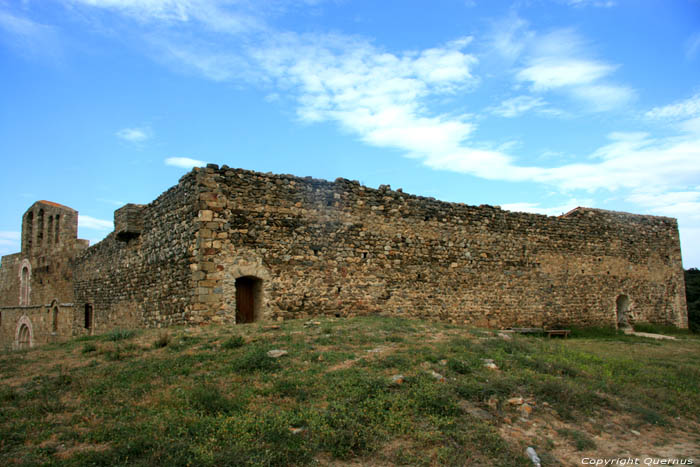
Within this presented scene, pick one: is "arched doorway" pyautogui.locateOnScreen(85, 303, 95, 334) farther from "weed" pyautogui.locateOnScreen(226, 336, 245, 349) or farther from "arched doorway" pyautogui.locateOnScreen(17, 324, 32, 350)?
"weed" pyautogui.locateOnScreen(226, 336, 245, 349)

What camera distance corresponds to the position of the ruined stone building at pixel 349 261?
11320mm

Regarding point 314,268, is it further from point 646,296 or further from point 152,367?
point 646,296

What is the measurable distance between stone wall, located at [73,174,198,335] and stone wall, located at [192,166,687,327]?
0.79 metres

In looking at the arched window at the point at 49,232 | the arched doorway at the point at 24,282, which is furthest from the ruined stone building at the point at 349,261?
the arched doorway at the point at 24,282

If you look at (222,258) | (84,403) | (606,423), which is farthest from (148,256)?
(606,423)

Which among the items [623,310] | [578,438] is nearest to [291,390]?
[578,438]

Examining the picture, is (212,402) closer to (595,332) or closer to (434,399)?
(434,399)

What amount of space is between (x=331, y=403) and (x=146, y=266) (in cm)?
974

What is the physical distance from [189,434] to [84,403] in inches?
68.0

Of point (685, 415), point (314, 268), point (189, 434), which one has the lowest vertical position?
point (685, 415)

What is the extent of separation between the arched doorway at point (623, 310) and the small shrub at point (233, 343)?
17.2 m

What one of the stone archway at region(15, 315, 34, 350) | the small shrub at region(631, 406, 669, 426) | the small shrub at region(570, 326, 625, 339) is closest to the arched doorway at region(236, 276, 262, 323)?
the small shrub at region(631, 406, 669, 426)

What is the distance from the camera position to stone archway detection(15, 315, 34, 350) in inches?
974

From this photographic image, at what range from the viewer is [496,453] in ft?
15.4
